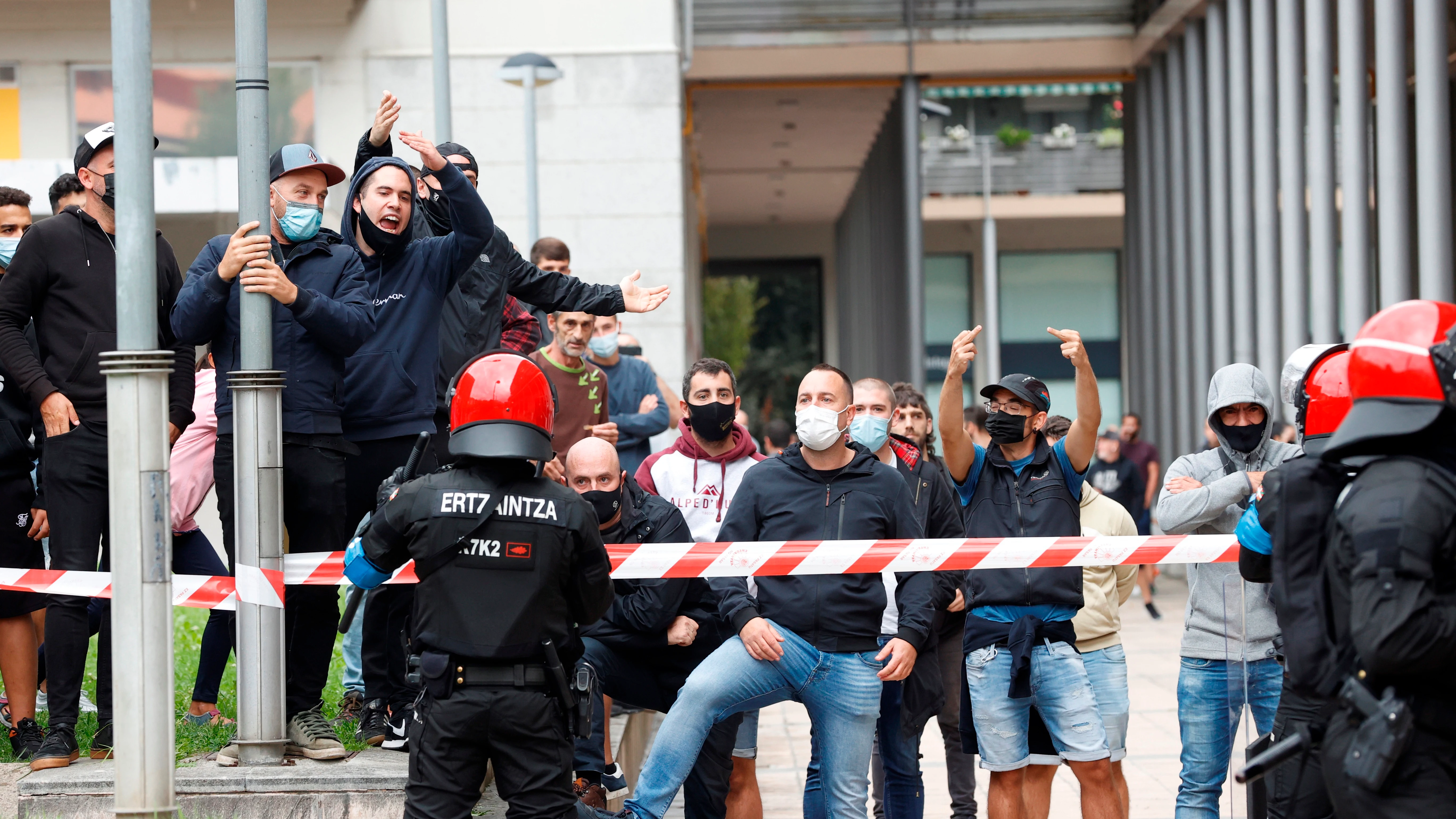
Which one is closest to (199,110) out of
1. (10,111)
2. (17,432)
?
(10,111)

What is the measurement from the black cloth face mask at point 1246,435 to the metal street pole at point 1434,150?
325 inches

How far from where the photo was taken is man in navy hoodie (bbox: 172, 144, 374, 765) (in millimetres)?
5082

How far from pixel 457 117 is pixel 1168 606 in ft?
32.2

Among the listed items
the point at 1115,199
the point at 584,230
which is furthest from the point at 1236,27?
the point at 1115,199

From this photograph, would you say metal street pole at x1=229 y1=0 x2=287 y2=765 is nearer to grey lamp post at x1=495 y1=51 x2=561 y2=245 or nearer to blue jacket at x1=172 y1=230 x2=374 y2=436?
blue jacket at x1=172 y1=230 x2=374 y2=436

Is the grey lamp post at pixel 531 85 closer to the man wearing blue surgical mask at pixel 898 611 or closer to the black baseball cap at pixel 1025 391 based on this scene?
the man wearing blue surgical mask at pixel 898 611

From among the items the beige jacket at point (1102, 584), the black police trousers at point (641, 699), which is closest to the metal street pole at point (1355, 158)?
the beige jacket at point (1102, 584)

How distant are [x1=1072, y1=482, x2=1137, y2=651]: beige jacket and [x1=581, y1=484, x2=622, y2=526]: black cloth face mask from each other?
1.90 meters

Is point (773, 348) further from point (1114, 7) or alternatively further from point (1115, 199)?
point (1114, 7)

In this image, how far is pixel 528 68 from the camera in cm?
1279

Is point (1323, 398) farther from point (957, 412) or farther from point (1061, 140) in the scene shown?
point (1061, 140)

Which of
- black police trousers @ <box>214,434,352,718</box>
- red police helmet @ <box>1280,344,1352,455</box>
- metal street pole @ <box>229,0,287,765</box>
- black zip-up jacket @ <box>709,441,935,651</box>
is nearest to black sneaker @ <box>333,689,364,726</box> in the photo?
black police trousers @ <box>214,434,352,718</box>

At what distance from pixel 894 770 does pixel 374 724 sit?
213cm

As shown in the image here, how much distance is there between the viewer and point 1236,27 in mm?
16547
